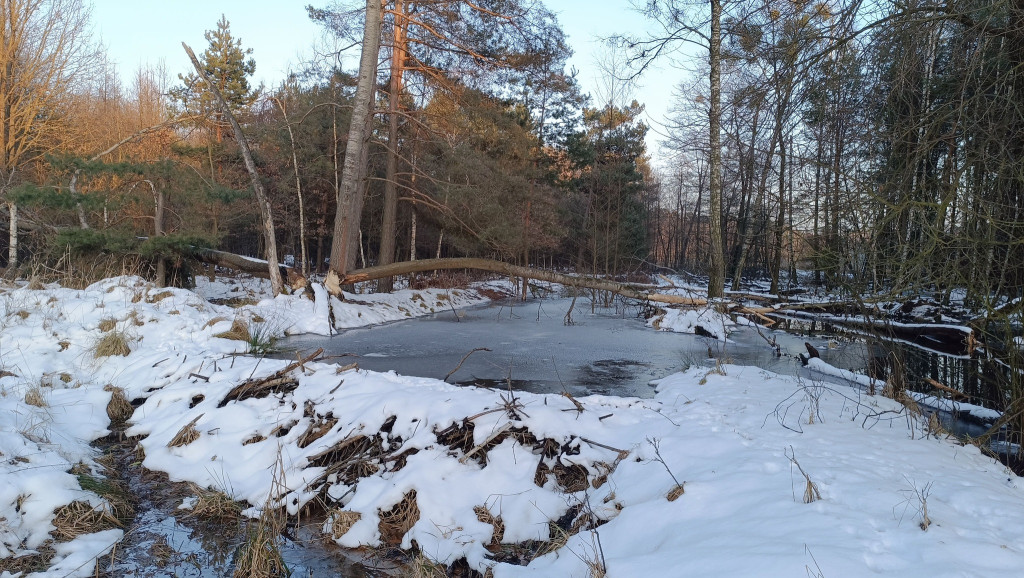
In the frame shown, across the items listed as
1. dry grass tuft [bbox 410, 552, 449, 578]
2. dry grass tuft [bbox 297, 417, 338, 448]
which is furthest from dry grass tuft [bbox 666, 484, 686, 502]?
dry grass tuft [bbox 297, 417, 338, 448]

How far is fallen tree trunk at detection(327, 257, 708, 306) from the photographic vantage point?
12.0 meters

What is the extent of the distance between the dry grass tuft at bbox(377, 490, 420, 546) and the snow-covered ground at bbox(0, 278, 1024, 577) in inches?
0.5

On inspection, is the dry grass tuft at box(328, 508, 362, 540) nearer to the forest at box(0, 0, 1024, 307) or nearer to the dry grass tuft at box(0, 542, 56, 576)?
the dry grass tuft at box(0, 542, 56, 576)

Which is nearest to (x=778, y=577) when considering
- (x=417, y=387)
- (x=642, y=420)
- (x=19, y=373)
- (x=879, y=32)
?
(x=642, y=420)

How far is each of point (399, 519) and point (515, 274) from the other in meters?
9.37

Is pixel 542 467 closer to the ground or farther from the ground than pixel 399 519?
farther from the ground

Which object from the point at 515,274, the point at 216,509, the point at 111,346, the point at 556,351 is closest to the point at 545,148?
the point at 515,274

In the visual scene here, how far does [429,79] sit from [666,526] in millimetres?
13903

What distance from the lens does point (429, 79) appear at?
14.8 metres

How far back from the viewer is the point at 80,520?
3424 mm

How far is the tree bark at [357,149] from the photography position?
1227cm

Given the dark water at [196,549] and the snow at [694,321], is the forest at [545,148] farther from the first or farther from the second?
the dark water at [196,549]

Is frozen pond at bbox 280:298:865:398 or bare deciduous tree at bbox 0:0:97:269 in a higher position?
bare deciduous tree at bbox 0:0:97:269

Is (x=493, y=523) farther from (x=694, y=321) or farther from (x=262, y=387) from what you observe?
(x=694, y=321)
